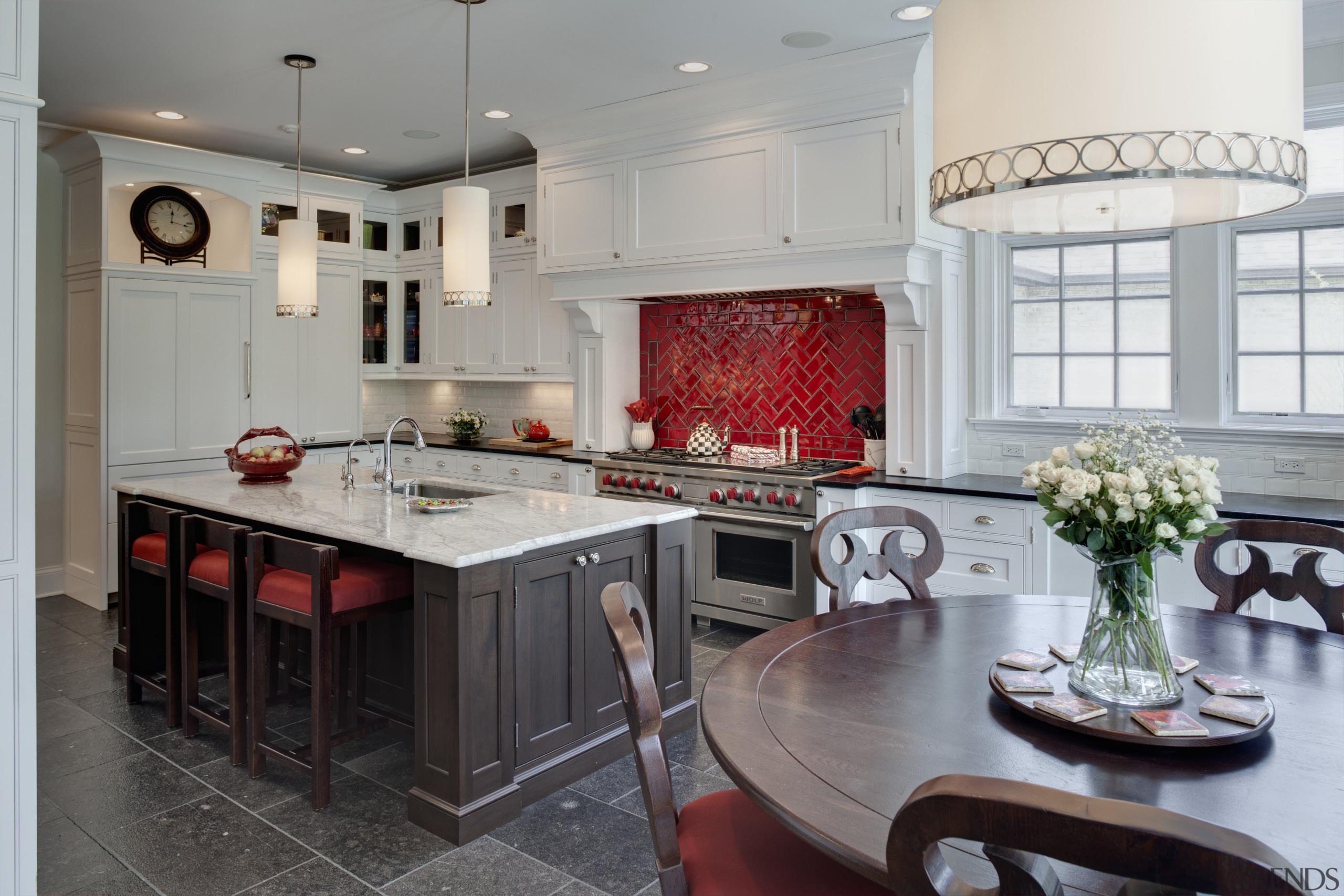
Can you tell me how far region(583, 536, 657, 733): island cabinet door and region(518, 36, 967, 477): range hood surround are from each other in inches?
69.2

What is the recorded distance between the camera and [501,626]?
2.67m

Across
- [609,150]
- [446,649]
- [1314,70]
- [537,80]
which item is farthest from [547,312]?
[1314,70]

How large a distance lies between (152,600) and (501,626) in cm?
207

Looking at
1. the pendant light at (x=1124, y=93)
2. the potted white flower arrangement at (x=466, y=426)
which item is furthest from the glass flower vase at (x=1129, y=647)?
the potted white flower arrangement at (x=466, y=426)

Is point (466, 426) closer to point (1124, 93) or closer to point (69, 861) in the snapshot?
point (69, 861)

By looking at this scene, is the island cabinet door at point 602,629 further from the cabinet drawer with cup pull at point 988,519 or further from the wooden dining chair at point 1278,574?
the wooden dining chair at point 1278,574

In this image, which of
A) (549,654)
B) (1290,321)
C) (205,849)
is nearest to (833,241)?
(1290,321)

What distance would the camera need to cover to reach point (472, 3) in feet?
11.5

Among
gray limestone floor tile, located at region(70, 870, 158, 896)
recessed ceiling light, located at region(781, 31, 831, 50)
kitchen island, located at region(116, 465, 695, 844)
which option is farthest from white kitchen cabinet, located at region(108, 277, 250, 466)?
recessed ceiling light, located at region(781, 31, 831, 50)

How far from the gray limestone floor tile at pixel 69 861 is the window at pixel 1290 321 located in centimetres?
446

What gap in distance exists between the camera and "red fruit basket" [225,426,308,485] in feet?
12.7

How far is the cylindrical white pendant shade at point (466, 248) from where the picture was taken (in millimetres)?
3303

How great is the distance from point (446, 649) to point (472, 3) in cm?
250

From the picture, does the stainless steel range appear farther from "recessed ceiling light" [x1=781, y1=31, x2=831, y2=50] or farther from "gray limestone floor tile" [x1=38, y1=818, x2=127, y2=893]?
"gray limestone floor tile" [x1=38, y1=818, x2=127, y2=893]
